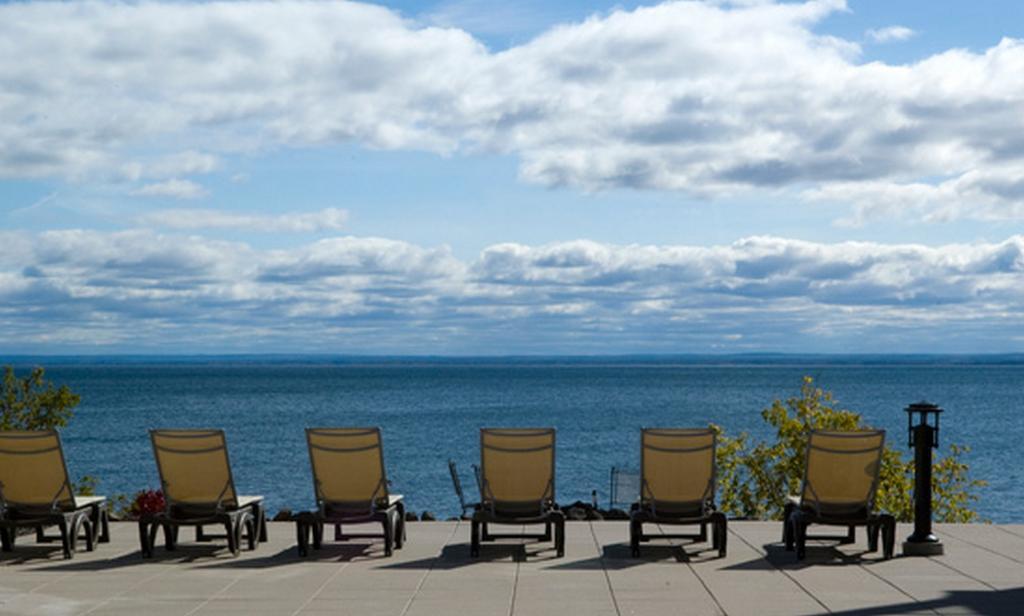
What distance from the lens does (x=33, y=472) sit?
11.3 metres

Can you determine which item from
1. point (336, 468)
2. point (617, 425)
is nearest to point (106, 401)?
point (617, 425)

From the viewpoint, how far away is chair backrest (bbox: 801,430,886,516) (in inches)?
441

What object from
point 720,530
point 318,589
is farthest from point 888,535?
point 318,589

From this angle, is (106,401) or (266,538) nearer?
(266,538)

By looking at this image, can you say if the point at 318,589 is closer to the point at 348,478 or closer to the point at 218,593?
the point at 218,593

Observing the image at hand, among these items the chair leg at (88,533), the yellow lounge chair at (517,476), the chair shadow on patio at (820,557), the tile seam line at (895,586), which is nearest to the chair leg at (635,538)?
the yellow lounge chair at (517,476)

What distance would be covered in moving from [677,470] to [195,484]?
4027 millimetres

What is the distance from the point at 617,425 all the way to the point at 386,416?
15197 millimetres

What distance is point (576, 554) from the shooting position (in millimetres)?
11352

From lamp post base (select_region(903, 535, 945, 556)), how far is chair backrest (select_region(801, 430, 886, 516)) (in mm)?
499

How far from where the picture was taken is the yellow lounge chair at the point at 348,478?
11.4 m

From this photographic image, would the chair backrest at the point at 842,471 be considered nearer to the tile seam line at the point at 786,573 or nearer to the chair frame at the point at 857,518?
the chair frame at the point at 857,518

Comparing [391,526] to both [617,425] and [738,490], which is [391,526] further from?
[617,425]

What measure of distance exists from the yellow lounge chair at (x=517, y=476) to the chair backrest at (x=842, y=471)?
84.3 inches
